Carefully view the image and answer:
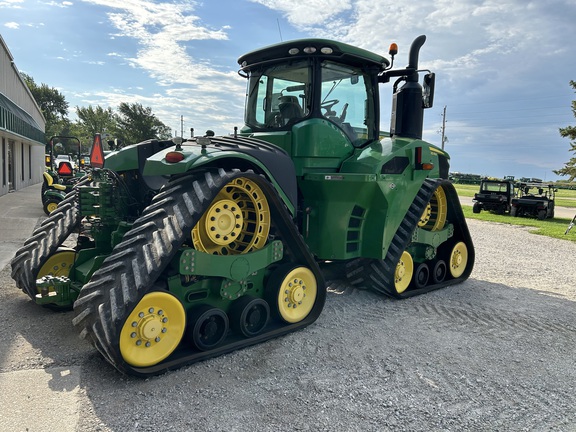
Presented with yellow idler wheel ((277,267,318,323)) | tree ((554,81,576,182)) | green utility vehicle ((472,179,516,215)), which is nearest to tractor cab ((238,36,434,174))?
yellow idler wheel ((277,267,318,323))

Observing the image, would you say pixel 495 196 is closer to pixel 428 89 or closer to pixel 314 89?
pixel 428 89

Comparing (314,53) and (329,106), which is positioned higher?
(314,53)

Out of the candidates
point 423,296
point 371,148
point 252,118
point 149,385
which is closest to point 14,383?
point 149,385

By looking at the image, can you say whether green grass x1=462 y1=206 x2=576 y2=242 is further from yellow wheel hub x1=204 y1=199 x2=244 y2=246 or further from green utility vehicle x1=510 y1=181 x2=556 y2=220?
yellow wheel hub x1=204 y1=199 x2=244 y2=246

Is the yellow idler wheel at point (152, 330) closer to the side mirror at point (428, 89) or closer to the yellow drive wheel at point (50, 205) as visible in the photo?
the side mirror at point (428, 89)

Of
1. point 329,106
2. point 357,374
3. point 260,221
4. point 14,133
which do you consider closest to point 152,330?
point 260,221

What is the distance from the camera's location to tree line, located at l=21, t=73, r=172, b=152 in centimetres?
5178

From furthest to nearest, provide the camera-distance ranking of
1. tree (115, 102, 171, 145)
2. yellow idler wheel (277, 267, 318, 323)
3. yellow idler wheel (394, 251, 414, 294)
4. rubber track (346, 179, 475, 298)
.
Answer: tree (115, 102, 171, 145) → yellow idler wheel (394, 251, 414, 294) → rubber track (346, 179, 475, 298) → yellow idler wheel (277, 267, 318, 323)

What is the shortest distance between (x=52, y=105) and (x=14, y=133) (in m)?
57.1

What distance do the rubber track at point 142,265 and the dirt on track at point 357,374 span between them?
13.5 inches

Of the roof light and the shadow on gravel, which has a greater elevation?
the roof light

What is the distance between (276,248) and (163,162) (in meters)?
1.34

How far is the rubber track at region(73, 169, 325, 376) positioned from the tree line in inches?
2015

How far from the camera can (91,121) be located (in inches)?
2709
